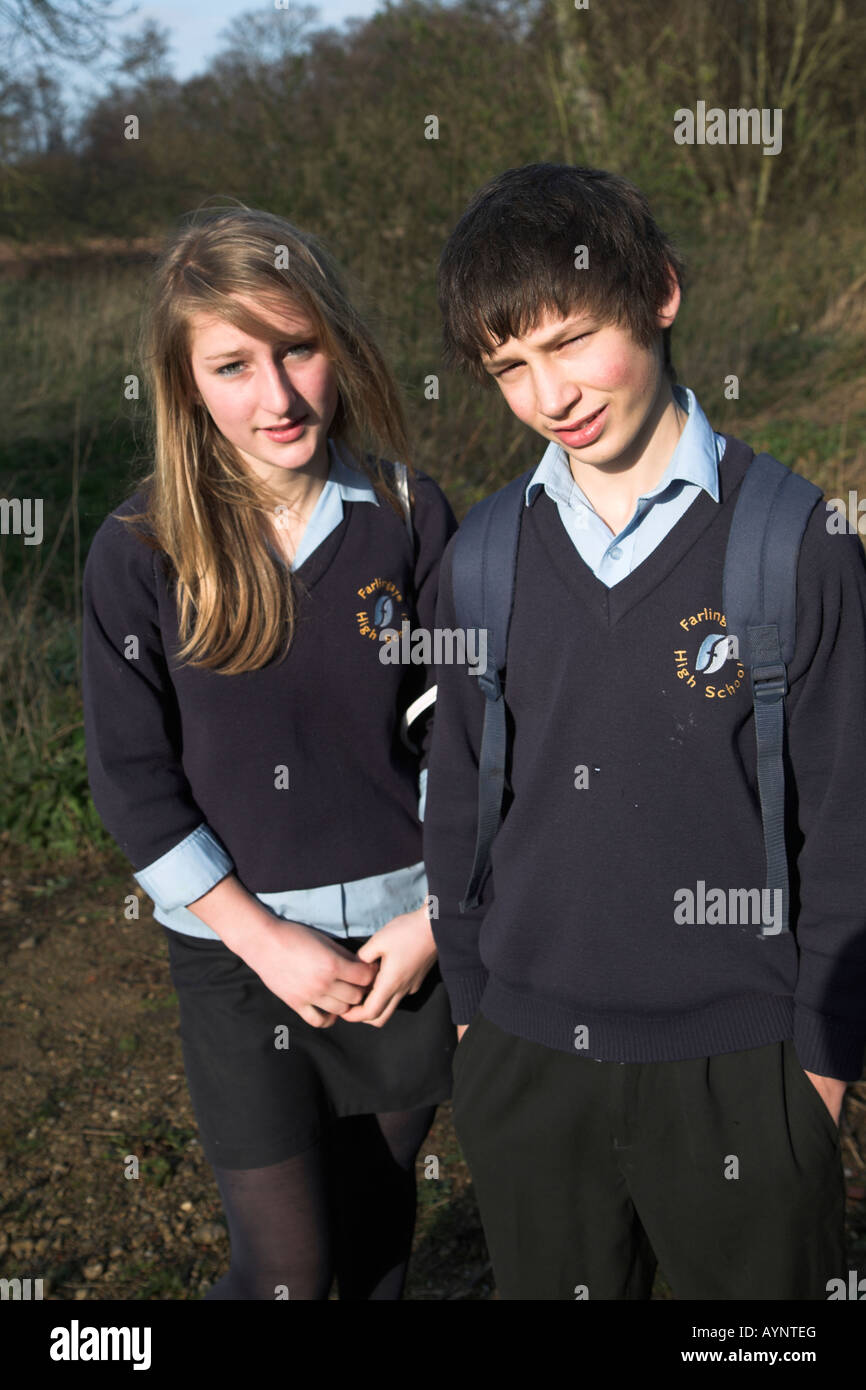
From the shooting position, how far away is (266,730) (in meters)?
1.90

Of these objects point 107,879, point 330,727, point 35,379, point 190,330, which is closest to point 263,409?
point 190,330

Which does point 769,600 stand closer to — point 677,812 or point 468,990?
point 677,812

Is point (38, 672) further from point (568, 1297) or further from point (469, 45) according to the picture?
point (469, 45)

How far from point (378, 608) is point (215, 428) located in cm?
41

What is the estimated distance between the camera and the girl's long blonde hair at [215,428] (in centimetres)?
182

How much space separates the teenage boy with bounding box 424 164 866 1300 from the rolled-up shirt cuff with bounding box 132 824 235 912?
1.58ft

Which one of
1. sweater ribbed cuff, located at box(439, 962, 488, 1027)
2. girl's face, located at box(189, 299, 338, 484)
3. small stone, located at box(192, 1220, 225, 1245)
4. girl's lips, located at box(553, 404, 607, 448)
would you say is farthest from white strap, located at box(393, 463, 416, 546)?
small stone, located at box(192, 1220, 225, 1245)

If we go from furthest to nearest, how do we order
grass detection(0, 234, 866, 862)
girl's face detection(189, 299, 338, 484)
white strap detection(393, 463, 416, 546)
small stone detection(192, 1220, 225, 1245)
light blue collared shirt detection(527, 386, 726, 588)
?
grass detection(0, 234, 866, 862) → small stone detection(192, 1220, 225, 1245) → white strap detection(393, 463, 416, 546) → girl's face detection(189, 299, 338, 484) → light blue collared shirt detection(527, 386, 726, 588)

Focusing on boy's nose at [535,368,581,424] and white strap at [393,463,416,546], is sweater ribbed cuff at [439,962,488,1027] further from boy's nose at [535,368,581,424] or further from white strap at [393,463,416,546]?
boy's nose at [535,368,581,424]

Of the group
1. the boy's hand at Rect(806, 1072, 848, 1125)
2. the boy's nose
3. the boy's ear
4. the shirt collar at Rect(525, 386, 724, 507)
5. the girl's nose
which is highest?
the boy's ear

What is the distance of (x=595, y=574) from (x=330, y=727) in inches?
20.9

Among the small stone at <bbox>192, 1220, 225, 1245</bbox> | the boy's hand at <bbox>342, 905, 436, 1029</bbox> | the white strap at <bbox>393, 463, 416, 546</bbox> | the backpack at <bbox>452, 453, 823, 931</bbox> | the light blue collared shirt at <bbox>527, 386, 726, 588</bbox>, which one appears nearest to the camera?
the backpack at <bbox>452, 453, 823, 931</bbox>

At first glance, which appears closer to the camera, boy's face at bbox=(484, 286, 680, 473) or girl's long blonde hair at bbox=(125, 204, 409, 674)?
boy's face at bbox=(484, 286, 680, 473)

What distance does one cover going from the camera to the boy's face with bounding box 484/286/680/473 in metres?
1.56
